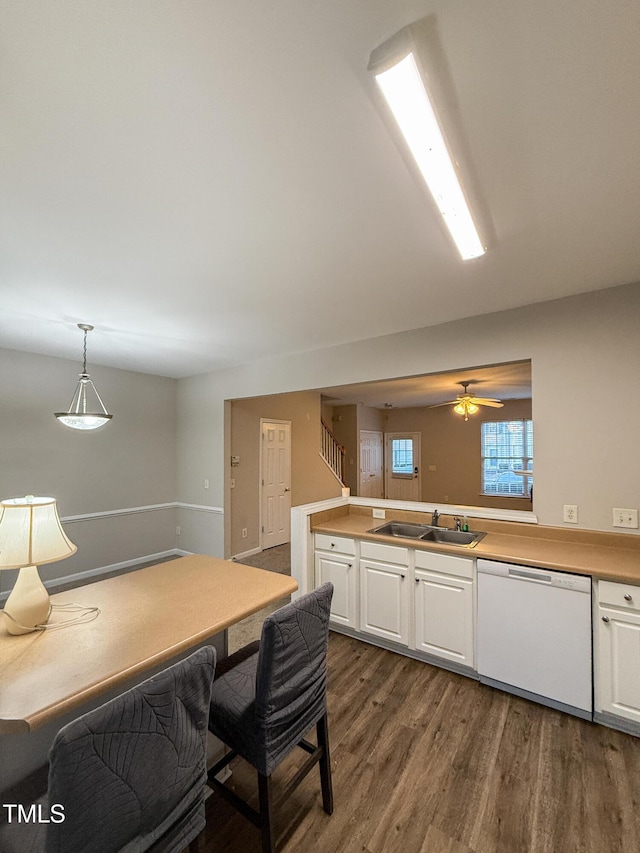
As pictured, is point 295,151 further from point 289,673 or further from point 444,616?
point 444,616

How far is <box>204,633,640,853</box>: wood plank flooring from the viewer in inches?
57.7

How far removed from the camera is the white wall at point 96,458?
155 inches

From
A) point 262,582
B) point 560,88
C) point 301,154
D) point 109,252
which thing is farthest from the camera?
point 109,252

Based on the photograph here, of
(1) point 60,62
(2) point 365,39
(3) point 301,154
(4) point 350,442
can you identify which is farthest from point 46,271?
(4) point 350,442

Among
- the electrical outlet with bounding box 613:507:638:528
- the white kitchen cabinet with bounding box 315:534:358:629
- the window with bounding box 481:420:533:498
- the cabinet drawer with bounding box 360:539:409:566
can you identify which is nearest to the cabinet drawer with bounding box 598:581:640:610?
the electrical outlet with bounding box 613:507:638:528

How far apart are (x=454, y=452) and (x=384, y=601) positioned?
6.23 m

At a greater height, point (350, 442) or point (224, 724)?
point (350, 442)

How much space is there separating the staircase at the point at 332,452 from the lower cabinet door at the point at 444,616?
4410mm

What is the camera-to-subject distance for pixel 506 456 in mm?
7863

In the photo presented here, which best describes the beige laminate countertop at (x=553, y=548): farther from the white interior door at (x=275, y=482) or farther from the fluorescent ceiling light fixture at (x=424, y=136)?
the white interior door at (x=275, y=482)

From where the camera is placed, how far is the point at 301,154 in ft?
4.23

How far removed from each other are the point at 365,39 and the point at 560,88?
0.59 metres

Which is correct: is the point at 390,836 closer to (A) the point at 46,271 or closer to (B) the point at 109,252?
(B) the point at 109,252

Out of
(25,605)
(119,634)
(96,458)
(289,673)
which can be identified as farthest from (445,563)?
(96,458)
